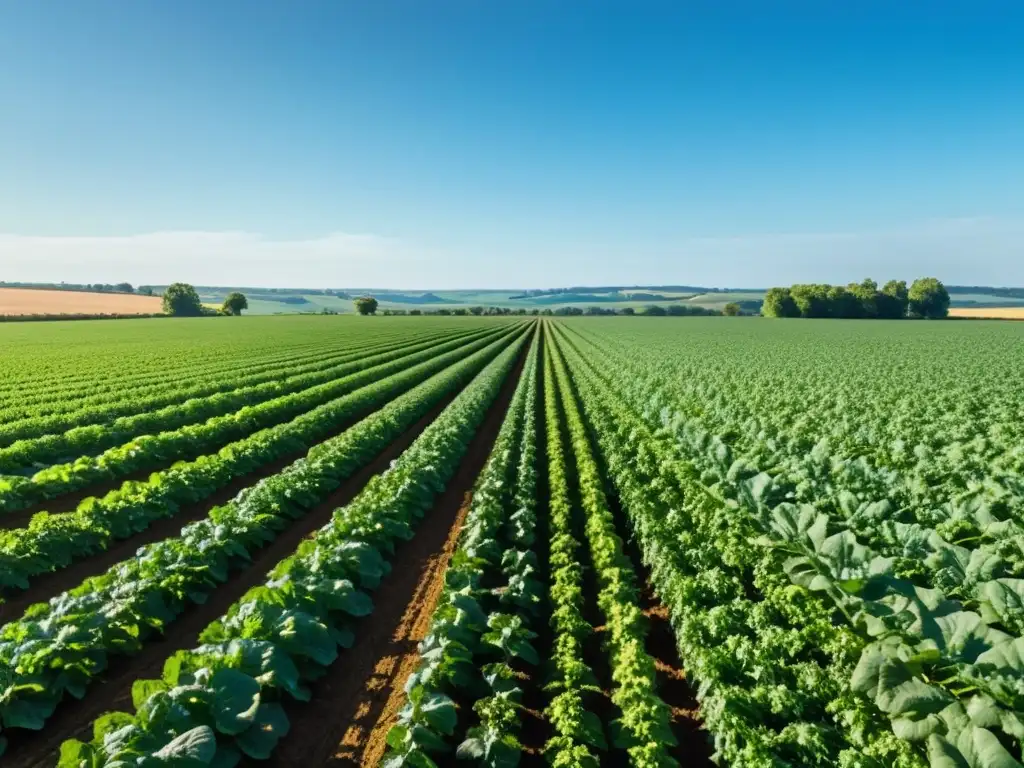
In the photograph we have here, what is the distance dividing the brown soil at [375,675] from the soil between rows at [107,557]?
4.74 metres

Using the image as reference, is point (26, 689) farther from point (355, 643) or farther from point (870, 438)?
point (870, 438)

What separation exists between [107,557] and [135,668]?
3.86 meters

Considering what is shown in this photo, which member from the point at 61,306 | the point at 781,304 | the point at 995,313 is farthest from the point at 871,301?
the point at 61,306

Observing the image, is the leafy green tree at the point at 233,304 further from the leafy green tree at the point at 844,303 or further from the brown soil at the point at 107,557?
the brown soil at the point at 107,557

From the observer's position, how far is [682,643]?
684 cm

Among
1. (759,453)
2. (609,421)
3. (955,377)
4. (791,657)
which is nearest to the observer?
(791,657)

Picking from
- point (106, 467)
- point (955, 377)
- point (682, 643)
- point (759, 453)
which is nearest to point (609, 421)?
point (759, 453)

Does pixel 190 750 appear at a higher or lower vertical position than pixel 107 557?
higher

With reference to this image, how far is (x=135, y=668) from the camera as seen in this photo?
690 centimetres

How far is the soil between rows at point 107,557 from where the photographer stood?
27.2ft

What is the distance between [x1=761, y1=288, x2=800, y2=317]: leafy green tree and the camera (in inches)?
5079

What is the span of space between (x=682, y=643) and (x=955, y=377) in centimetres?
2608

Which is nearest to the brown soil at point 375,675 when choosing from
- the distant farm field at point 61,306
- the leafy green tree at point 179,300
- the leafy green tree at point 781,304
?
the distant farm field at point 61,306

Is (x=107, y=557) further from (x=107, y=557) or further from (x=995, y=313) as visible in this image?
(x=995, y=313)
